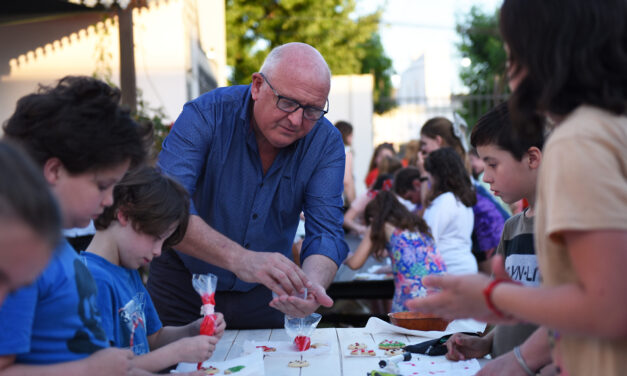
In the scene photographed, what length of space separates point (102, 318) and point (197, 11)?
9.92 m

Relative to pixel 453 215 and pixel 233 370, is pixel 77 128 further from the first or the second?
pixel 453 215

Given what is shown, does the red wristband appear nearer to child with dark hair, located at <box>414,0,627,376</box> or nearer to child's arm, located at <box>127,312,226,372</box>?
child with dark hair, located at <box>414,0,627,376</box>

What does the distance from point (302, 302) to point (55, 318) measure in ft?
3.45

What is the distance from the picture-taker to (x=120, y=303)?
1.97 metres

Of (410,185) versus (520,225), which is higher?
(520,225)

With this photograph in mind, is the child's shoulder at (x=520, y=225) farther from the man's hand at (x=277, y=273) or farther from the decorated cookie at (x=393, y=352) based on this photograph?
the man's hand at (x=277, y=273)

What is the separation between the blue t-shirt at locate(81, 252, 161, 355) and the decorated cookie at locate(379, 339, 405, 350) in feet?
2.70

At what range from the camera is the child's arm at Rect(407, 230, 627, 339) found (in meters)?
1.04

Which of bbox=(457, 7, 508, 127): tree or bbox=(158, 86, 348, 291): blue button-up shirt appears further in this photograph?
bbox=(457, 7, 508, 127): tree

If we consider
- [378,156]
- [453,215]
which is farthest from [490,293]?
[378,156]

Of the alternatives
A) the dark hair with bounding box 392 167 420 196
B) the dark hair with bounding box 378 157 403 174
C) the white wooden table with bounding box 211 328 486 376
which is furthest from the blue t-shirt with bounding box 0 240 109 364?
the dark hair with bounding box 378 157 403 174

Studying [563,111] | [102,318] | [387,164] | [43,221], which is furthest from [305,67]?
[387,164]

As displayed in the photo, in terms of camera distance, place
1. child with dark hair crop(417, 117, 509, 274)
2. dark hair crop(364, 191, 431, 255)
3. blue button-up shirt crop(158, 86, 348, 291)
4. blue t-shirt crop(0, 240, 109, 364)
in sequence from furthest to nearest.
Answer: child with dark hair crop(417, 117, 509, 274) < dark hair crop(364, 191, 431, 255) < blue button-up shirt crop(158, 86, 348, 291) < blue t-shirt crop(0, 240, 109, 364)

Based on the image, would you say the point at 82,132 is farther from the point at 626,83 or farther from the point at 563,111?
the point at 626,83
